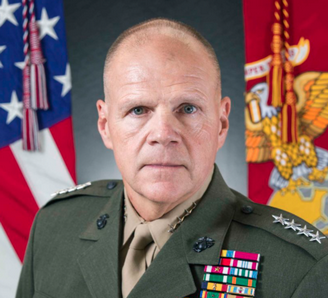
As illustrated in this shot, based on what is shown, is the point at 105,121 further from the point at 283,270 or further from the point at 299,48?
the point at 299,48

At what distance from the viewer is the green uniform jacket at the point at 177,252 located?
133 cm

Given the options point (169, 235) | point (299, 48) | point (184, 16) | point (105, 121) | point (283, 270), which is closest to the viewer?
point (283, 270)

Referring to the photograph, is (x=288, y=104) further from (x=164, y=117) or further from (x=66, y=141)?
(x=164, y=117)

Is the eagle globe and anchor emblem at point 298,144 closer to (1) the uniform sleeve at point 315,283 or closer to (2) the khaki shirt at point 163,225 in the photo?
(2) the khaki shirt at point 163,225

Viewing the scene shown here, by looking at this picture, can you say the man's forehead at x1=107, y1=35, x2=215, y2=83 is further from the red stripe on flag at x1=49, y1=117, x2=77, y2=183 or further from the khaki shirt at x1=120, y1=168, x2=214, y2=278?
the red stripe on flag at x1=49, y1=117, x2=77, y2=183

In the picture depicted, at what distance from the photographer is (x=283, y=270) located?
1.32 m

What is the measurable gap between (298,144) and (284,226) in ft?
4.18

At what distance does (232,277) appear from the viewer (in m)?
1.37

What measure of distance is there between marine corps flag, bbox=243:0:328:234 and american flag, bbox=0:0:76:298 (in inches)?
42.1

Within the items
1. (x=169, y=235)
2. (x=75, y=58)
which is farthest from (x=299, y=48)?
(x=169, y=235)

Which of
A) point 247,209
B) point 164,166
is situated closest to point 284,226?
point 247,209

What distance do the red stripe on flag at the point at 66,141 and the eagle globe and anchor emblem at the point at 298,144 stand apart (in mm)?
1031

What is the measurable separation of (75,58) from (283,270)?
7.23 feet

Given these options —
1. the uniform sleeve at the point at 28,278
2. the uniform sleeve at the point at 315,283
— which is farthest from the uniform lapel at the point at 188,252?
the uniform sleeve at the point at 28,278
